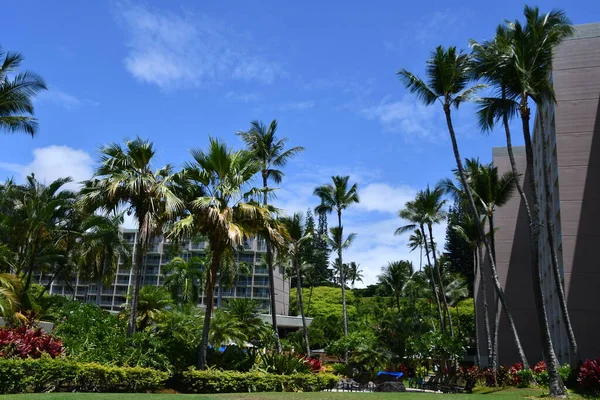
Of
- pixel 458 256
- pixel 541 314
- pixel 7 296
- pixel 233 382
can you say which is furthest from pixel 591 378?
pixel 458 256

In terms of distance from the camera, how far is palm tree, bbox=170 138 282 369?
17922 millimetres

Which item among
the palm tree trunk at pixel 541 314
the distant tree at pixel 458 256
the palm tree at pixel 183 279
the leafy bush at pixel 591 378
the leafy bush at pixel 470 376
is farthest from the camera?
the distant tree at pixel 458 256

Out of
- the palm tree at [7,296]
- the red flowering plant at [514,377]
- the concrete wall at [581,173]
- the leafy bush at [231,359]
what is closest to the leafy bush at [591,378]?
the red flowering plant at [514,377]

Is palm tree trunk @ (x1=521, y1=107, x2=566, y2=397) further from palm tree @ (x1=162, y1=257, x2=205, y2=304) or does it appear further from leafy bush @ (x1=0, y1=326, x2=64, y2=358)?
palm tree @ (x1=162, y1=257, x2=205, y2=304)

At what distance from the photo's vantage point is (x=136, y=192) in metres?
18.7

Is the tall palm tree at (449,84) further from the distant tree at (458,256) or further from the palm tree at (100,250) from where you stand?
the distant tree at (458,256)

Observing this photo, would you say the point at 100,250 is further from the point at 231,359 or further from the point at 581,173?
the point at 581,173

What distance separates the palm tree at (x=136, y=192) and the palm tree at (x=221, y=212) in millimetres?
955

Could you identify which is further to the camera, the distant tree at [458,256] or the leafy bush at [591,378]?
the distant tree at [458,256]

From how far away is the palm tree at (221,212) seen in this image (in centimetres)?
1792

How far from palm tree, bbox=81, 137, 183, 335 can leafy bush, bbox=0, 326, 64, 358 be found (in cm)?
332

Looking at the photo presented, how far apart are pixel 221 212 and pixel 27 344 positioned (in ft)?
22.5

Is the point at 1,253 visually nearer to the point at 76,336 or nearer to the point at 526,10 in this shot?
the point at 76,336

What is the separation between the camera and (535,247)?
19.1 meters
